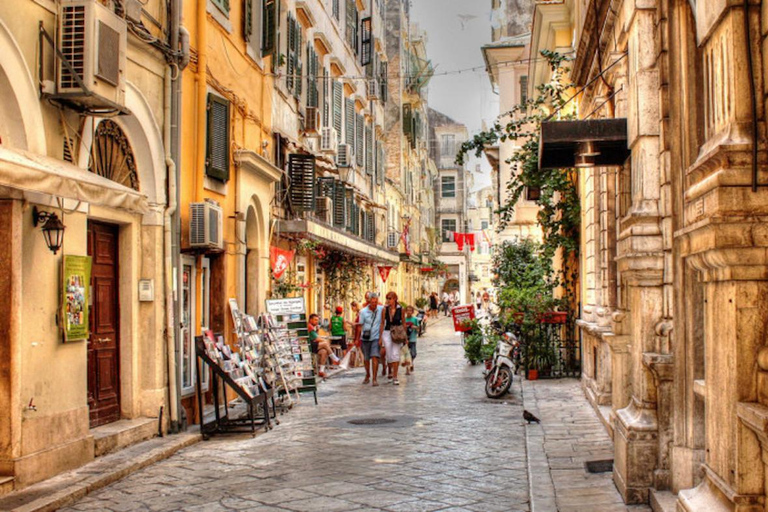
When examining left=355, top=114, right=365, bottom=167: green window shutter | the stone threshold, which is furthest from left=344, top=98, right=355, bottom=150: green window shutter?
the stone threshold

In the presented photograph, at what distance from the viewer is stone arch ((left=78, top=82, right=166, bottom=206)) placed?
10.6 m

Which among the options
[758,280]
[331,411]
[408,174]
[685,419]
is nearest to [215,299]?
[331,411]

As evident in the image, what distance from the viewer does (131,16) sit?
10367 millimetres

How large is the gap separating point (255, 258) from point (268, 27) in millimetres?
4170

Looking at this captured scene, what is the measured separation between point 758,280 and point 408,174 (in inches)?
1821

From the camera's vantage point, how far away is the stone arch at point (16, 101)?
25.8 ft

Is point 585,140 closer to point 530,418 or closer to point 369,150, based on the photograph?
point 530,418

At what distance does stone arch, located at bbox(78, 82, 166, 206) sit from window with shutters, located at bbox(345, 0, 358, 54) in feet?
59.1

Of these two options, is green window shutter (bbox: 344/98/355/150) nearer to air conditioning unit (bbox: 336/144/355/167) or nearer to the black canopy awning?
air conditioning unit (bbox: 336/144/355/167)

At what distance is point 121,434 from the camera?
991 cm

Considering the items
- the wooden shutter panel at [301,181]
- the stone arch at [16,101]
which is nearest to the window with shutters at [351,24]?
the wooden shutter panel at [301,181]

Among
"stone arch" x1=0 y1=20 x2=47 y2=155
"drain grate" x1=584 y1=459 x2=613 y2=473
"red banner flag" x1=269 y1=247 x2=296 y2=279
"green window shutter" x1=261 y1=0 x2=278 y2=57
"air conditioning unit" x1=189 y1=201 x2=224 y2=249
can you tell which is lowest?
→ "drain grate" x1=584 y1=459 x2=613 y2=473

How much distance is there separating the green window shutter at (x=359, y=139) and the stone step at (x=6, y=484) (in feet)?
72.6

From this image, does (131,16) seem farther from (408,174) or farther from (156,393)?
(408,174)
